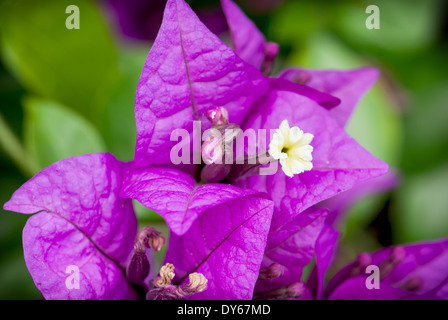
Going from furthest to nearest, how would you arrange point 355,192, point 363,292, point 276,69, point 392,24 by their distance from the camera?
point 392,24
point 276,69
point 355,192
point 363,292

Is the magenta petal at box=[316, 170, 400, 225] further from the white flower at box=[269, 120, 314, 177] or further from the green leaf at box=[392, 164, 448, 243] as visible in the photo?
the white flower at box=[269, 120, 314, 177]

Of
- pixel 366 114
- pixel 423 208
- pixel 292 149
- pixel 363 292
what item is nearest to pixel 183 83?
pixel 292 149

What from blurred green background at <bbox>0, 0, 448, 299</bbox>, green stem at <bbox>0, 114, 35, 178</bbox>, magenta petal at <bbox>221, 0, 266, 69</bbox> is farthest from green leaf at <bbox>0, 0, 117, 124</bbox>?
magenta petal at <bbox>221, 0, 266, 69</bbox>

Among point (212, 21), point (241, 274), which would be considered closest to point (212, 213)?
point (241, 274)

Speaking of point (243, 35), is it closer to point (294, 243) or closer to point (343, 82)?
point (343, 82)
